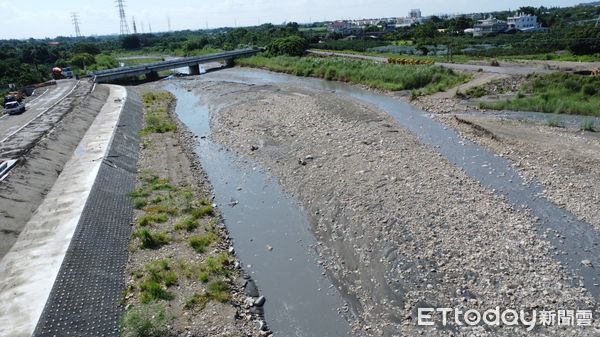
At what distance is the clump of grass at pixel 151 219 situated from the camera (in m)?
17.6

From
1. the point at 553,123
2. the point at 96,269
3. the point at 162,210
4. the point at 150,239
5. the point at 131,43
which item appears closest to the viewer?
the point at 96,269

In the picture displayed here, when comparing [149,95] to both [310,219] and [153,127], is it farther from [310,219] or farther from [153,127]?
[310,219]

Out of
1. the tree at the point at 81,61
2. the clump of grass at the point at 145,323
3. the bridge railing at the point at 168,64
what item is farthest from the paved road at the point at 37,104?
the tree at the point at 81,61

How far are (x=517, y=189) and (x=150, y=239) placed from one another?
15.9 m

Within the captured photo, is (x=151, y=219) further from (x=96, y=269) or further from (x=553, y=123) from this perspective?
(x=553, y=123)

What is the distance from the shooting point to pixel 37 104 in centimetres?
4100

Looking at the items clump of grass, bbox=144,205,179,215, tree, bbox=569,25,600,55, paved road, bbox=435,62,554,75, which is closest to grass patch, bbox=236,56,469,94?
paved road, bbox=435,62,554,75

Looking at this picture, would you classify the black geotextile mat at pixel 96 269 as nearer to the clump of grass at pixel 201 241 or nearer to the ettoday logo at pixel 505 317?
the clump of grass at pixel 201 241

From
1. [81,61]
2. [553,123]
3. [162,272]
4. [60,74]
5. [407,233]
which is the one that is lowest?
[407,233]

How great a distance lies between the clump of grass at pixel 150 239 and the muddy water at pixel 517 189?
45.3 ft

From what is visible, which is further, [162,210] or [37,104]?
[37,104]

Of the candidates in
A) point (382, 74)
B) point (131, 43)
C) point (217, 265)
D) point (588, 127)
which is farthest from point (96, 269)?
point (131, 43)

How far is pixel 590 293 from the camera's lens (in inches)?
497

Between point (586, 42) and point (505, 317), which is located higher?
point (586, 42)
